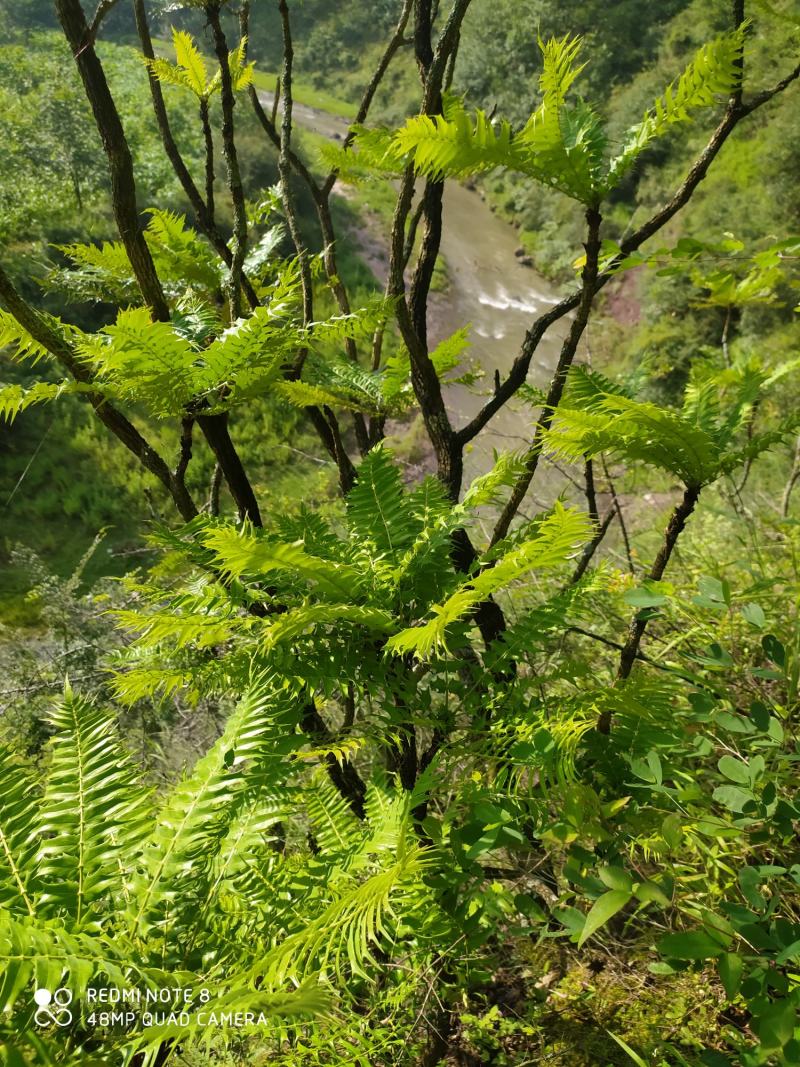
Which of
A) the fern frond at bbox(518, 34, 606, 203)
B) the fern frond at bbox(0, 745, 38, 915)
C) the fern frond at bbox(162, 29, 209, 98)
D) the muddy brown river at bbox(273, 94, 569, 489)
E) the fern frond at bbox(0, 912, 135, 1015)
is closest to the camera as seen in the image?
the fern frond at bbox(0, 912, 135, 1015)

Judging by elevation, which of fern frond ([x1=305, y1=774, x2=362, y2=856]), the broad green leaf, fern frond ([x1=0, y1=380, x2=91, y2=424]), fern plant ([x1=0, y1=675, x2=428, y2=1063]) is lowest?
fern frond ([x1=305, y1=774, x2=362, y2=856])

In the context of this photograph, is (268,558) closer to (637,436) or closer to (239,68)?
(637,436)

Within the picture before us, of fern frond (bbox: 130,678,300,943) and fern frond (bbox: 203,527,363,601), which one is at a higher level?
fern frond (bbox: 203,527,363,601)

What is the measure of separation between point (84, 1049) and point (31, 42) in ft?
77.2

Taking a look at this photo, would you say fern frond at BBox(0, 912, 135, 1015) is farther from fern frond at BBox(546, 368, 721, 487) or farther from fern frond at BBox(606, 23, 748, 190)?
fern frond at BBox(606, 23, 748, 190)

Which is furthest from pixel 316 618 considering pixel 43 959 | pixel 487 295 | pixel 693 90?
pixel 487 295

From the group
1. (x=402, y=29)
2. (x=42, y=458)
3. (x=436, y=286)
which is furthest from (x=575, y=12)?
(x=402, y=29)

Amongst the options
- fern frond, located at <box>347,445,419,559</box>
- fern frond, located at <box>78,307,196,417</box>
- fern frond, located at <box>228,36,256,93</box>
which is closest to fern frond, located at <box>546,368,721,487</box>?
fern frond, located at <box>347,445,419,559</box>

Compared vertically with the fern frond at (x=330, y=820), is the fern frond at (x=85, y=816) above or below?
above

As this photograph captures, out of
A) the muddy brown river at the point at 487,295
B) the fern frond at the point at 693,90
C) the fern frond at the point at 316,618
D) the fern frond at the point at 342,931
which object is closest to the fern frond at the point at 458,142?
the fern frond at the point at 693,90

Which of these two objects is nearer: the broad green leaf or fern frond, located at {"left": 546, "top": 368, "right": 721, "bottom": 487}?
the broad green leaf

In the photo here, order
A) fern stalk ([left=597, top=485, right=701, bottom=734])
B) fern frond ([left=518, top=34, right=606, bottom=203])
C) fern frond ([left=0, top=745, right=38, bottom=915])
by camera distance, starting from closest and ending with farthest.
Result: fern frond ([left=0, top=745, right=38, bottom=915]) → fern frond ([left=518, top=34, right=606, bottom=203]) → fern stalk ([left=597, top=485, right=701, bottom=734])

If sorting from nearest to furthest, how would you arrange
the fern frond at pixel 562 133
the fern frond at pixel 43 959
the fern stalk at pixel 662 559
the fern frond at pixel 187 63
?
the fern frond at pixel 43 959, the fern frond at pixel 562 133, the fern stalk at pixel 662 559, the fern frond at pixel 187 63

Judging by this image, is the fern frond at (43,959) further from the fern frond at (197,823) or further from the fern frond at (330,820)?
the fern frond at (330,820)
